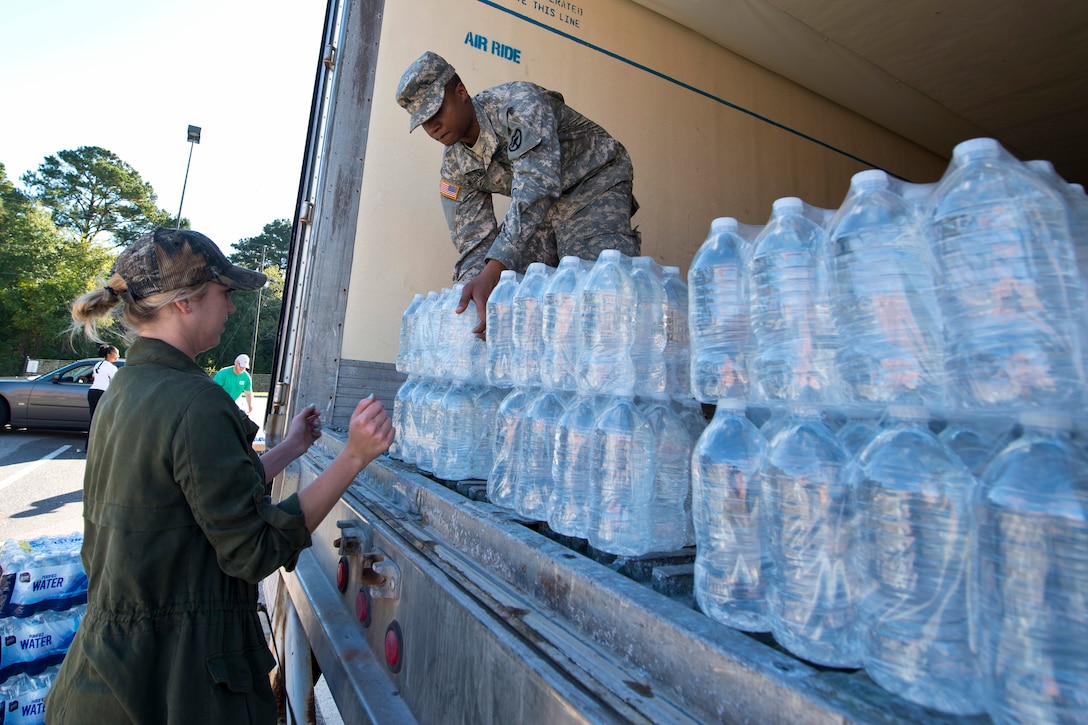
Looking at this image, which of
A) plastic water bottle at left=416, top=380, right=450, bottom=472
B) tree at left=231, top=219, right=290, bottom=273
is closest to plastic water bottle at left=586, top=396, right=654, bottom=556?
plastic water bottle at left=416, top=380, right=450, bottom=472

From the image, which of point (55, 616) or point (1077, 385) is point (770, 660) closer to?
point (1077, 385)

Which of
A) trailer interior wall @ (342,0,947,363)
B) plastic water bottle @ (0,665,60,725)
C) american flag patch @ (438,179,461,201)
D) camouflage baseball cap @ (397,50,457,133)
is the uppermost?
trailer interior wall @ (342,0,947,363)

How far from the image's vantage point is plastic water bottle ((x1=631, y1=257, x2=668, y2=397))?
4.21 feet

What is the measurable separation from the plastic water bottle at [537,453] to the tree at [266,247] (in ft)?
132

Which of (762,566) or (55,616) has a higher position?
(762,566)

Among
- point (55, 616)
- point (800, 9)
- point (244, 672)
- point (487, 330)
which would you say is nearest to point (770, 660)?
point (244, 672)

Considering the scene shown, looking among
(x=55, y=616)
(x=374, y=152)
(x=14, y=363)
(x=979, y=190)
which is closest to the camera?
(x=979, y=190)

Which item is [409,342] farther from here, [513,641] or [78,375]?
Result: [78,375]

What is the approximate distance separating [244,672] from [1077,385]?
141 cm

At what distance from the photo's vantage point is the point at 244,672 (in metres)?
1.14

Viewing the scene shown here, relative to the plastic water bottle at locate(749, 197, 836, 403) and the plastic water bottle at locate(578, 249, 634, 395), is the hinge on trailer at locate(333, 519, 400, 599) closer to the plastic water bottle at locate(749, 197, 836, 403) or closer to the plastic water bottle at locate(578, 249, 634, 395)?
the plastic water bottle at locate(578, 249, 634, 395)

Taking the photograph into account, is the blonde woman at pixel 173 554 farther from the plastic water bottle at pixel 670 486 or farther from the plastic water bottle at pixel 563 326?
the plastic water bottle at pixel 670 486

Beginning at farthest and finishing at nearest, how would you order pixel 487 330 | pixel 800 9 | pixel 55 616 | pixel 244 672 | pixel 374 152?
pixel 800 9 → pixel 374 152 → pixel 55 616 → pixel 487 330 → pixel 244 672

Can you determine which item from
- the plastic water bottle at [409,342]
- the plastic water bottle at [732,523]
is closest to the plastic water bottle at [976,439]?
the plastic water bottle at [732,523]
